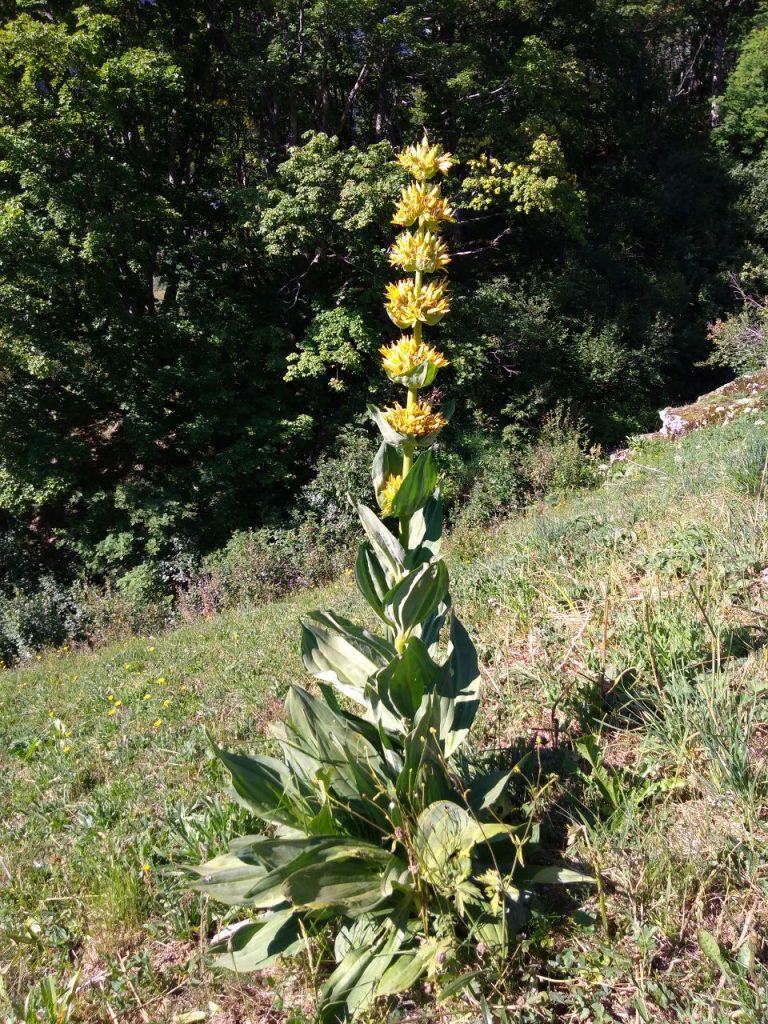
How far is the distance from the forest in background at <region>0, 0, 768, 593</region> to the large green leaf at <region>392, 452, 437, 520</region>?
1041 cm

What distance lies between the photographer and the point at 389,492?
2.28 metres

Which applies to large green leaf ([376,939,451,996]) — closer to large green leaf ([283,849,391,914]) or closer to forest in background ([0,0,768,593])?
large green leaf ([283,849,391,914])

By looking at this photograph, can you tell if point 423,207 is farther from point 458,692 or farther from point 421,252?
point 458,692

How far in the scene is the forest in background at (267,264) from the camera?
458 inches

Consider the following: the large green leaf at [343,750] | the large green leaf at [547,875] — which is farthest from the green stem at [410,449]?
the large green leaf at [547,875]

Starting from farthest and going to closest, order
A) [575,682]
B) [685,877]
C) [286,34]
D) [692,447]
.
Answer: [286,34]
[692,447]
[575,682]
[685,877]

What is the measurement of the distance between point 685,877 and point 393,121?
1669 cm

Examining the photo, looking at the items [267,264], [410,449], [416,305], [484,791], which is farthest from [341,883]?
[267,264]

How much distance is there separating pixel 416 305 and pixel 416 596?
3.15 feet

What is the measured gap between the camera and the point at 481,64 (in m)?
14.7

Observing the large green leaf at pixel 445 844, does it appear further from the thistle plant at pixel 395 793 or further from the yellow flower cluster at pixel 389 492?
the yellow flower cluster at pixel 389 492

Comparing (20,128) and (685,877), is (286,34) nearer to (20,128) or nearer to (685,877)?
(20,128)

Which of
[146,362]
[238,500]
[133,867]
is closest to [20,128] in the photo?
[146,362]

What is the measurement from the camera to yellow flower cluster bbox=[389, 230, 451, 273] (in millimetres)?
2219
